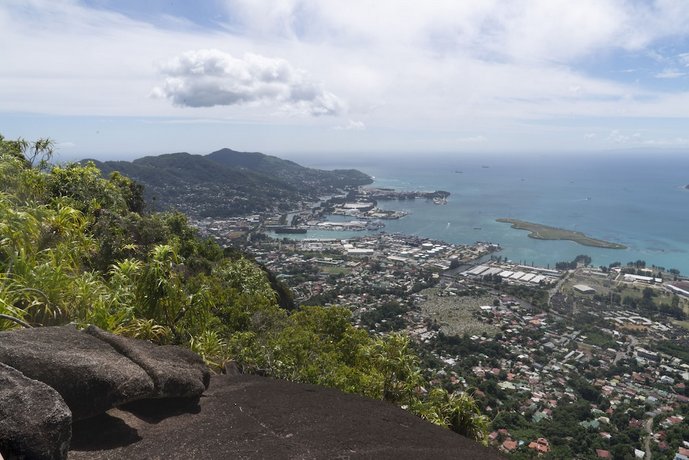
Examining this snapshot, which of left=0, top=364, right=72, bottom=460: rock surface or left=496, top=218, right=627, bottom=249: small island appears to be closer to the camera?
left=0, top=364, right=72, bottom=460: rock surface

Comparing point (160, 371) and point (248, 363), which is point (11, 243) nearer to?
point (160, 371)

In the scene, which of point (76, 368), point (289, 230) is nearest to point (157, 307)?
point (76, 368)

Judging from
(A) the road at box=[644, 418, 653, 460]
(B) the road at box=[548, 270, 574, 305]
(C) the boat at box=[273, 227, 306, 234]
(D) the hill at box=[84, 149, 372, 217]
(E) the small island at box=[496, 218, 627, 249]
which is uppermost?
(D) the hill at box=[84, 149, 372, 217]

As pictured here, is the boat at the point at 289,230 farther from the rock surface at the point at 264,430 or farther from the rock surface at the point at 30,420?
the rock surface at the point at 30,420

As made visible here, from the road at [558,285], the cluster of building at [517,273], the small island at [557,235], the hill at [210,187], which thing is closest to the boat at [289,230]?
the hill at [210,187]

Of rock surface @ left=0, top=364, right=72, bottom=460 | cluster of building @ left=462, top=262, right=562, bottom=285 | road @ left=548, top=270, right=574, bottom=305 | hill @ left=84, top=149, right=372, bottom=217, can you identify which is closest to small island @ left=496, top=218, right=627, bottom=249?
road @ left=548, top=270, right=574, bottom=305

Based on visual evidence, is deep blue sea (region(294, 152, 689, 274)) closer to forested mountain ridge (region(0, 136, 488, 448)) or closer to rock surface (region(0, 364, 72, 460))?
forested mountain ridge (region(0, 136, 488, 448))
